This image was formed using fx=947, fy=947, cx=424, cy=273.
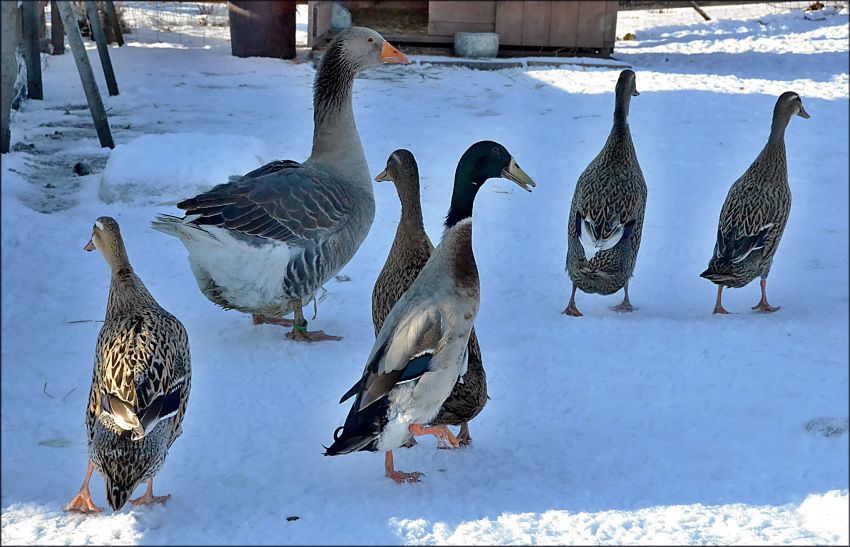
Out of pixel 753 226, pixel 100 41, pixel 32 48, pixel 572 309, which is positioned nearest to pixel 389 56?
pixel 572 309

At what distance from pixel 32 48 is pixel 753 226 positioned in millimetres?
7503

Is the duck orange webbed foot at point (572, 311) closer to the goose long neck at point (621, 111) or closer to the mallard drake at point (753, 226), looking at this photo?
the mallard drake at point (753, 226)

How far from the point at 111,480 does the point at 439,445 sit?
4.81ft

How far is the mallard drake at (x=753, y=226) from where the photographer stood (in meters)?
5.73

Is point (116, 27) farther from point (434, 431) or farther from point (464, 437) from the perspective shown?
point (434, 431)

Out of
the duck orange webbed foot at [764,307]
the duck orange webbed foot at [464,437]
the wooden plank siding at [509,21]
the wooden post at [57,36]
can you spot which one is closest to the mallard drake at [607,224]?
the duck orange webbed foot at [764,307]

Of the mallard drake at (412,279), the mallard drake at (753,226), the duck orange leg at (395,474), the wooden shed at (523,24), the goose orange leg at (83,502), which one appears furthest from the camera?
the wooden shed at (523,24)

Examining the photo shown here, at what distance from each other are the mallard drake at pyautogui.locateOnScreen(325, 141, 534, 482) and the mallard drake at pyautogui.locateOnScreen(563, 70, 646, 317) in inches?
76.4

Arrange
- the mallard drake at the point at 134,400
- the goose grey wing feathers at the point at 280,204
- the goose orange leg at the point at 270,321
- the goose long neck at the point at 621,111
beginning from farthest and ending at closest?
the goose long neck at the point at 621,111 → the goose orange leg at the point at 270,321 → the goose grey wing feathers at the point at 280,204 → the mallard drake at the point at 134,400

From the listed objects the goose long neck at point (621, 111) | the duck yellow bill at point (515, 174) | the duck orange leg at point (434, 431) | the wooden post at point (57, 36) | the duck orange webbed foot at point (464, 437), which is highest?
the wooden post at point (57, 36)

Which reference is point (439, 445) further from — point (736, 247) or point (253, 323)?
point (736, 247)

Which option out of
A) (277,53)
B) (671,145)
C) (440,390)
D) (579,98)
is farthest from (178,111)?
(440,390)

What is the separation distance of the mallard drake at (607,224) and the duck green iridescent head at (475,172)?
5.06ft

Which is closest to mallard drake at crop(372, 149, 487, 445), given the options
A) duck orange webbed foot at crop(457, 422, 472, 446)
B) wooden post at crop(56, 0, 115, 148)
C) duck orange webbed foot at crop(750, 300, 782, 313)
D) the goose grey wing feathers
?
duck orange webbed foot at crop(457, 422, 472, 446)
